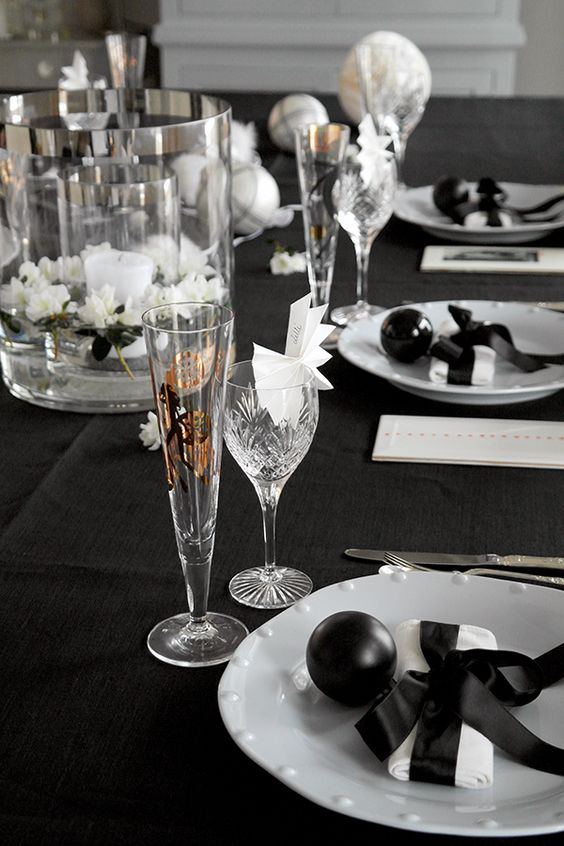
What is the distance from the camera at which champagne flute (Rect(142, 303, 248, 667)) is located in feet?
2.02

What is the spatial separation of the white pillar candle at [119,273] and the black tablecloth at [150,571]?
12cm

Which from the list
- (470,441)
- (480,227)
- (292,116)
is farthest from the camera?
(292,116)

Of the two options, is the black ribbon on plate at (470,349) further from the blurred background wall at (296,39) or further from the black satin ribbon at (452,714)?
the blurred background wall at (296,39)

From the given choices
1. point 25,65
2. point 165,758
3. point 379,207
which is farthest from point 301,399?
point 25,65

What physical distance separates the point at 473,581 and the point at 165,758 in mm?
223

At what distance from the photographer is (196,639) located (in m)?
0.70

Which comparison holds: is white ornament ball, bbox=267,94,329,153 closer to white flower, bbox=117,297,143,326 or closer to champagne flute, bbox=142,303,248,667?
white flower, bbox=117,297,143,326

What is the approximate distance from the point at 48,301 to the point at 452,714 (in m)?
0.62

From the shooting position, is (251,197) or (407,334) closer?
(407,334)

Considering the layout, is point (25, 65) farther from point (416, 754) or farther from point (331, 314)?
point (416, 754)

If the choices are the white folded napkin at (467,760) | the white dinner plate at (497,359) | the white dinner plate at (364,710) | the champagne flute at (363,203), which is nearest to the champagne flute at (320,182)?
the champagne flute at (363,203)

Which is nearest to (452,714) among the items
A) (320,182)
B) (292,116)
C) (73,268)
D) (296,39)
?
(73,268)

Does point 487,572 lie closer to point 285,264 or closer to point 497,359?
point 497,359

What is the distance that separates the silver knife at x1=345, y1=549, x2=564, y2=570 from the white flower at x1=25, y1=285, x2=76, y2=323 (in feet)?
1.35
